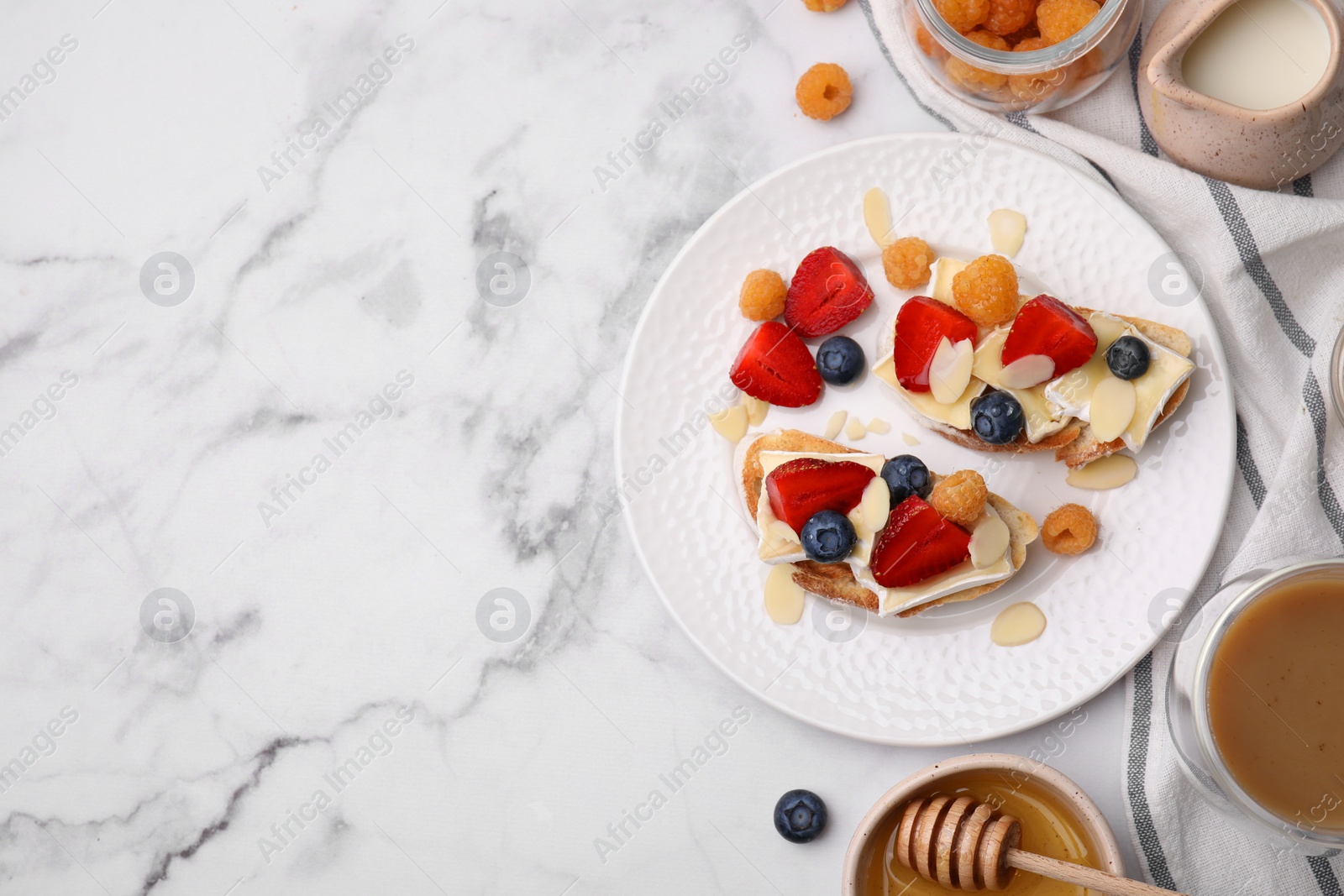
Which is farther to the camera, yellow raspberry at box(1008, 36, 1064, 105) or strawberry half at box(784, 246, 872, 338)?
strawberry half at box(784, 246, 872, 338)

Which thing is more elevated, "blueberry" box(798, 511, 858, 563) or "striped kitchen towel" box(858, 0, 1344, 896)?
"blueberry" box(798, 511, 858, 563)

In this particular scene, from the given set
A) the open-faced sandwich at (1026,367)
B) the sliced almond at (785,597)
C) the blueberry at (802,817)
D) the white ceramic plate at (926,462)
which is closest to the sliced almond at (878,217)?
the white ceramic plate at (926,462)

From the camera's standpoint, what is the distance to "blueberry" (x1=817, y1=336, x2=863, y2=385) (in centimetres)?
203

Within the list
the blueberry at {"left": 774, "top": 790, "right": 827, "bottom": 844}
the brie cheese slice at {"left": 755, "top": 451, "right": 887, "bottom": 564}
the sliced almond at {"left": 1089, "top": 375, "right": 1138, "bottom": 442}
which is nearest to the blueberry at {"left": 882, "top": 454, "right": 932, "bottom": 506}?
the brie cheese slice at {"left": 755, "top": 451, "right": 887, "bottom": 564}

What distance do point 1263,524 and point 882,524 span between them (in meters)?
0.79

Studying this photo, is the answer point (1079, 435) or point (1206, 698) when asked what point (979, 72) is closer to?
point (1079, 435)

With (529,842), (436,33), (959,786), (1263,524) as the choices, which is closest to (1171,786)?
(959,786)

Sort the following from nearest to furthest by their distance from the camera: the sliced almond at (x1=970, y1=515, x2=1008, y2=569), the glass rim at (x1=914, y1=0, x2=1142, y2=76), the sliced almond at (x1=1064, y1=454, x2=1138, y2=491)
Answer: the glass rim at (x1=914, y1=0, x2=1142, y2=76) → the sliced almond at (x1=970, y1=515, x2=1008, y2=569) → the sliced almond at (x1=1064, y1=454, x2=1138, y2=491)

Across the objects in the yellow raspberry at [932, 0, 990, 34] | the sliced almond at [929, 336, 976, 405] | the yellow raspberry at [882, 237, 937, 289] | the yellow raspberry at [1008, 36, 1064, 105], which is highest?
the yellow raspberry at [932, 0, 990, 34]

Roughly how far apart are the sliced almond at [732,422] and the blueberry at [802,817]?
0.80 m

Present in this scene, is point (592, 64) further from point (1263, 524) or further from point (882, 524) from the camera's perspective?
point (1263, 524)

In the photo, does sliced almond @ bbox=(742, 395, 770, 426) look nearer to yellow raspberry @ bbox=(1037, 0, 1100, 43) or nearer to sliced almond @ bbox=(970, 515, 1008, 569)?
sliced almond @ bbox=(970, 515, 1008, 569)

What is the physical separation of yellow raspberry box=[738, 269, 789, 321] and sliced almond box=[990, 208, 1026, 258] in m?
0.46

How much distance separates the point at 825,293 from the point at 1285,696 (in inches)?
44.8
